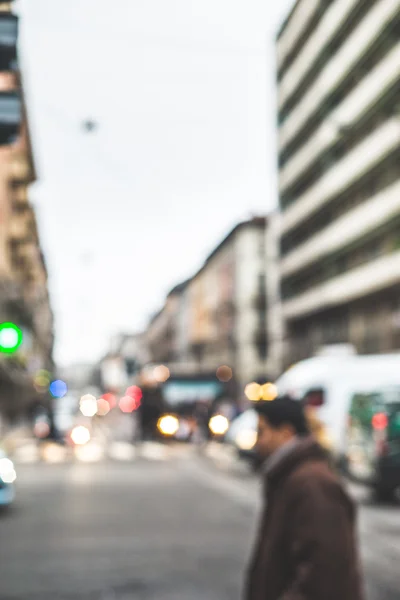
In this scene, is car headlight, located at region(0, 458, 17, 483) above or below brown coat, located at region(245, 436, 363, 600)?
above

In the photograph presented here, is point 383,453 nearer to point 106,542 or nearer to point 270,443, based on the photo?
point 106,542

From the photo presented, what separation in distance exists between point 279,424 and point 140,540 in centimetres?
915

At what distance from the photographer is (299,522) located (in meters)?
3.39

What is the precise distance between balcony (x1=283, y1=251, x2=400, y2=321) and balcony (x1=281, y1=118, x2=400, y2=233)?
4.11 metres

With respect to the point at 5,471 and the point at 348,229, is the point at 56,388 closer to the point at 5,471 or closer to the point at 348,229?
the point at 5,471

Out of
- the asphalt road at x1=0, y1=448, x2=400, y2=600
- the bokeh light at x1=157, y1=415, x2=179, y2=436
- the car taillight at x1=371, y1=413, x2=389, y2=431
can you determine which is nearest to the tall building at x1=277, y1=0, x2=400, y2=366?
the bokeh light at x1=157, y1=415, x2=179, y2=436

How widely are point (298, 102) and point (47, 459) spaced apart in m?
32.7

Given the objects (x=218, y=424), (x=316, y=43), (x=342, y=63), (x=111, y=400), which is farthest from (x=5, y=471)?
(x=111, y=400)

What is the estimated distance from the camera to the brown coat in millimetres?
3277

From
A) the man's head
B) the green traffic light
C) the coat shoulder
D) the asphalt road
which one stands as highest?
the green traffic light

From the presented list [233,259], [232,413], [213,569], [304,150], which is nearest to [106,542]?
[213,569]

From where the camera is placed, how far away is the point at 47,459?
31672 millimetres

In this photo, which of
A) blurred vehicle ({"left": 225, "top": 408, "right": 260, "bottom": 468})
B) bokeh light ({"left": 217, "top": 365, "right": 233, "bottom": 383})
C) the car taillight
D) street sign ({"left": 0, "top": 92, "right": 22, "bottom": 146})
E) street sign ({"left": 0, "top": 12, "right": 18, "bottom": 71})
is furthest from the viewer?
bokeh light ({"left": 217, "top": 365, "right": 233, "bottom": 383})

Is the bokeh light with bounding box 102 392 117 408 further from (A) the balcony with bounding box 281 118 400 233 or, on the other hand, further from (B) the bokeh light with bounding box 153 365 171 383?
(B) the bokeh light with bounding box 153 365 171 383
